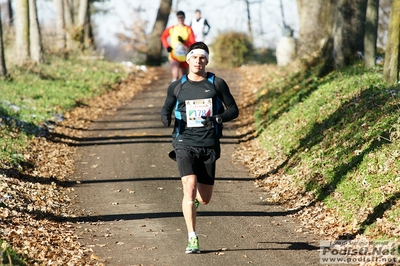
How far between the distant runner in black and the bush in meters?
28.3

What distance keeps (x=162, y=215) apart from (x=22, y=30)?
651 inches

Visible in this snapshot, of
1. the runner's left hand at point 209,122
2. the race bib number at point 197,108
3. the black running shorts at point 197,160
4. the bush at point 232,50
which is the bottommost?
the bush at point 232,50

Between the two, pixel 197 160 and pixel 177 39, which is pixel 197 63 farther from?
pixel 177 39

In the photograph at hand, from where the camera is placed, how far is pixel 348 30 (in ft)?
61.8

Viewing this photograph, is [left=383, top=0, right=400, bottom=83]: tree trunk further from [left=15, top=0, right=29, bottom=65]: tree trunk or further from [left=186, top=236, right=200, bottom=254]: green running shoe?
[left=15, top=0, right=29, bottom=65]: tree trunk

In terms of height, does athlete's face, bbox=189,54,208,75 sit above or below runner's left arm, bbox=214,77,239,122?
above

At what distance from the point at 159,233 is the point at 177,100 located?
2001mm

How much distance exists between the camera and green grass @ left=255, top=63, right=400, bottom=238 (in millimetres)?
9594

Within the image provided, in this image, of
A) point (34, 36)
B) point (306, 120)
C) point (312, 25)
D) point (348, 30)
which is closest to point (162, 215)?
point (306, 120)

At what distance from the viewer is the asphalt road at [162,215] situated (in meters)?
8.34

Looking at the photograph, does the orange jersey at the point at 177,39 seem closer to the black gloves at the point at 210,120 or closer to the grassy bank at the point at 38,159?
the grassy bank at the point at 38,159

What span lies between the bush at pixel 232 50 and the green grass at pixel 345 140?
1749 cm

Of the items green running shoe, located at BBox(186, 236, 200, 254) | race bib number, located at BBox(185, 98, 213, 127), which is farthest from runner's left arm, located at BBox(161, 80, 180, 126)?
green running shoe, located at BBox(186, 236, 200, 254)

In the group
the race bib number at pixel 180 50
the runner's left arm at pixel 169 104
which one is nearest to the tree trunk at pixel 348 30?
the race bib number at pixel 180 50
